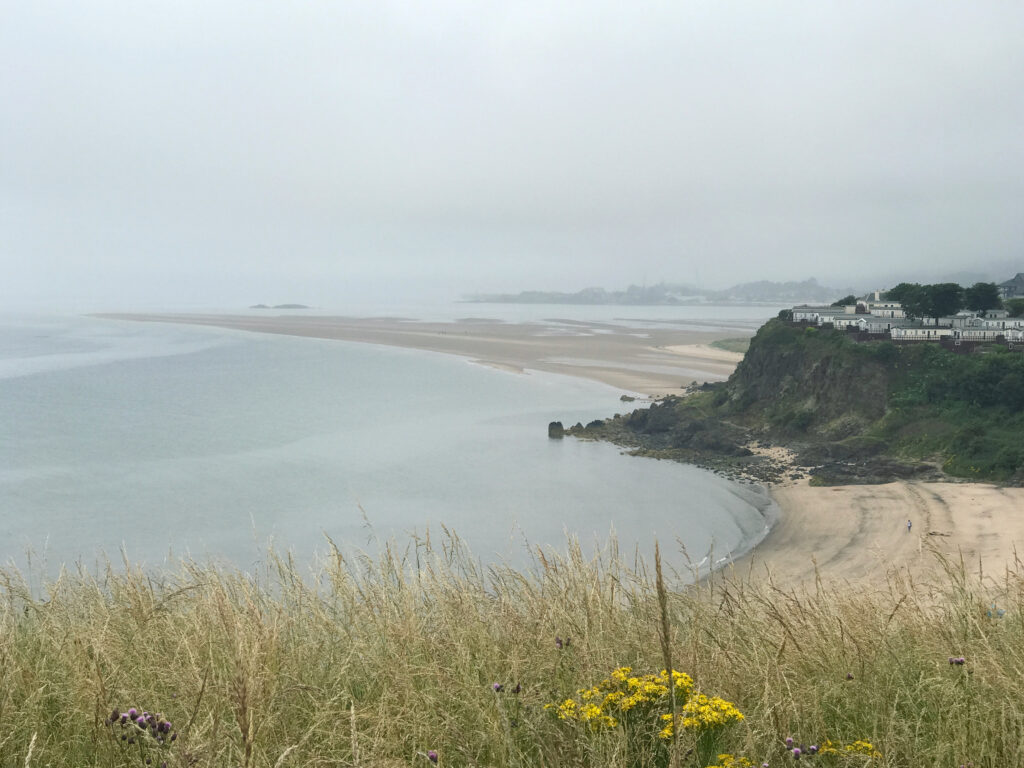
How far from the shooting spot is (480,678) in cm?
428

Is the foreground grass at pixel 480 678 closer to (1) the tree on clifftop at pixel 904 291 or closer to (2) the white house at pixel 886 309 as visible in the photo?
(1) the tree on clifftop at pixel 904 291

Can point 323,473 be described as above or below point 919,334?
below

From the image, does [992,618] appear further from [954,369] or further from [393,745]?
[954,369]

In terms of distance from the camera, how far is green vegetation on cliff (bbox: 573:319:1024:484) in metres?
33.6

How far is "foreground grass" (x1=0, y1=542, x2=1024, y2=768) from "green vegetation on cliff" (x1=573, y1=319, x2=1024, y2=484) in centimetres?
3055

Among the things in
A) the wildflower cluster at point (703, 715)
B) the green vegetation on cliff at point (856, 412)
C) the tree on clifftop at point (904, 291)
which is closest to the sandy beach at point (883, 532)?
the wildflower cluster at point (703, 715)

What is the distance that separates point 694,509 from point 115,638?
26100mm

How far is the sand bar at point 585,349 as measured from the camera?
230 ft

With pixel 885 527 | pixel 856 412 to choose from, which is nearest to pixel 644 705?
pixel 885 527

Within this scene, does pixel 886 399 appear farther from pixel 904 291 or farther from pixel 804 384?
pixel 904 291

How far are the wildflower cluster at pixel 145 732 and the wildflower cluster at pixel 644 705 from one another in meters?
1.67

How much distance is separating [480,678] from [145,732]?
1.93 m

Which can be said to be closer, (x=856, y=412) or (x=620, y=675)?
(x=620, y=675)

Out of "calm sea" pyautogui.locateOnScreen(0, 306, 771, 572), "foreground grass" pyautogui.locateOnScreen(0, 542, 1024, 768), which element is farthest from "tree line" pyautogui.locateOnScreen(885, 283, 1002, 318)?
"foreground grass" pyautogui.locateOnScreen(0, 542, 1024, 768)
